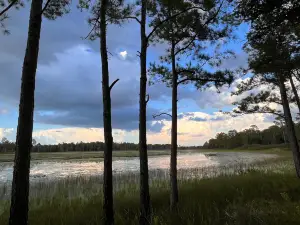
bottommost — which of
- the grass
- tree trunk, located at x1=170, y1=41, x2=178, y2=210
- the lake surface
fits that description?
the grass

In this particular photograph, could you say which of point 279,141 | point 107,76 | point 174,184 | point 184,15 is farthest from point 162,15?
point 279,141

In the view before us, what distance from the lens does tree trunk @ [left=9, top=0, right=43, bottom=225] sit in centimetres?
566

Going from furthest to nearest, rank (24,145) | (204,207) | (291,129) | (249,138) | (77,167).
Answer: (249,138)
(77,167)
(291,129)
(204,207)
(24,145)

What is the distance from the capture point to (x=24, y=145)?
573 centimetres

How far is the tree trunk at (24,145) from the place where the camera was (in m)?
5.66

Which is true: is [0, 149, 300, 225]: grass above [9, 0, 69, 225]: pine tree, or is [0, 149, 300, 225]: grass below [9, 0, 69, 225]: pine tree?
below

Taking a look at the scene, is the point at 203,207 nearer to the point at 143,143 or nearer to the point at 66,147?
the point at 143,143

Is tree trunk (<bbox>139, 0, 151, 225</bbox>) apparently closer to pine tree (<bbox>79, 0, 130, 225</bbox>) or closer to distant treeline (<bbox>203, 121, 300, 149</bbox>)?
pine tree (<bbox>79, 0, 130, 225</bbox>)

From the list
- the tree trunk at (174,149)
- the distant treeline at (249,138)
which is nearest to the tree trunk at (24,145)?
the tree trunk at (174,149)

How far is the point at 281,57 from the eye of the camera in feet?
34.4

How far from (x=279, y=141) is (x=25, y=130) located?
131860 millimetres

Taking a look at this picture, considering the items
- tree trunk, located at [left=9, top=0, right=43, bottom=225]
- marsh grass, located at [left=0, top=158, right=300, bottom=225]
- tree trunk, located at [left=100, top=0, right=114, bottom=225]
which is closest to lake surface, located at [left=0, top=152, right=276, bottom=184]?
marsh grass, located at [left=0, top=158, right=300, bottom=225]

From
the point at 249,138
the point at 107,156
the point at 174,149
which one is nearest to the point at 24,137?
the point at 107,156

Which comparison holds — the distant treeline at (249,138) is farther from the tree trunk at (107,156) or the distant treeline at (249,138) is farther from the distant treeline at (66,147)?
the tree trunk at (107,156)
